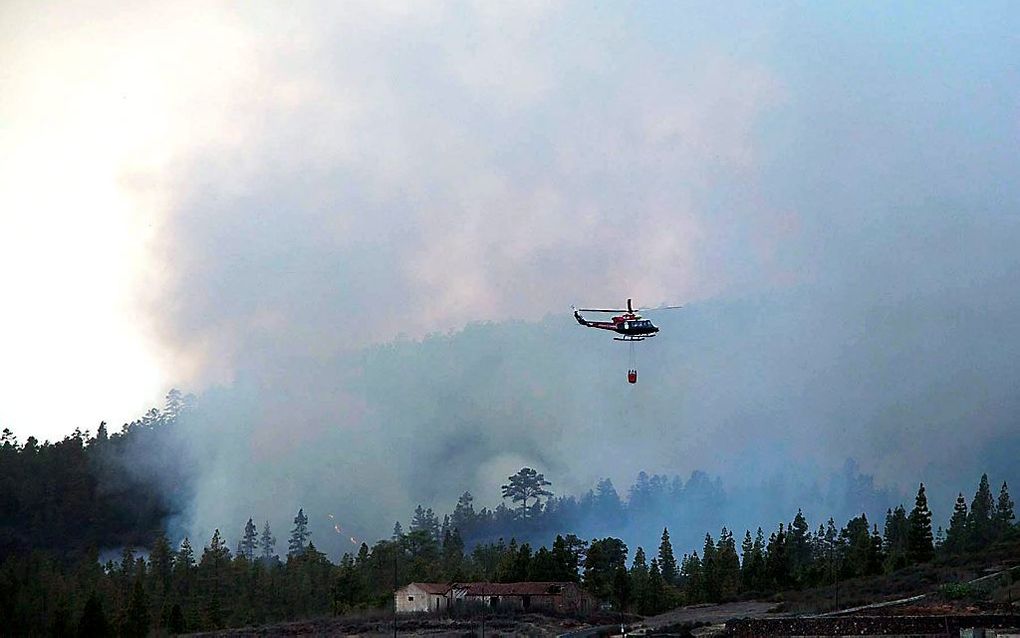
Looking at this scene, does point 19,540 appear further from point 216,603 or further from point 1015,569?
point 1015,569

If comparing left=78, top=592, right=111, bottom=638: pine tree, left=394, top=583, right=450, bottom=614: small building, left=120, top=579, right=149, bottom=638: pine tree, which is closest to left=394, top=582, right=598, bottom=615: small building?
left=394, top=583, right=450, bottom=614: small building

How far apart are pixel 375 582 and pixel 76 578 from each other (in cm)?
4823

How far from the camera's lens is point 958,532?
6732 inches

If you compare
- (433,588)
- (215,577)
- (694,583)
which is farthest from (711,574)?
(215,577)

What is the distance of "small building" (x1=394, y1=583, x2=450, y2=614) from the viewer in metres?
156

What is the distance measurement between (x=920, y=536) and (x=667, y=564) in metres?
44.7

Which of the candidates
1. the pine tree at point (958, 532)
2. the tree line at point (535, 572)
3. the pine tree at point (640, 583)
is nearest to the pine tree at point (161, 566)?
the tree line at point (535, 572)

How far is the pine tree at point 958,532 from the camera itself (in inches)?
6575

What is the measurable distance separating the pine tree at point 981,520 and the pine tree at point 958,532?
846 mm

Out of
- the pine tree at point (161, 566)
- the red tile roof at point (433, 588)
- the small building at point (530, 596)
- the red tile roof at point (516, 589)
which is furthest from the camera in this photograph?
the pine tree at point (161, 566)

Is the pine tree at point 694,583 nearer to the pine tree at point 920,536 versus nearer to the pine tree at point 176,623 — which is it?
the pine tree at point 920,536

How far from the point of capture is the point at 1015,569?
12506 cm

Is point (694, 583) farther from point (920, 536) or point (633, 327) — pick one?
point (633, 327)

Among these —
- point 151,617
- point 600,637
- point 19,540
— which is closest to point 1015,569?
point 600,637
